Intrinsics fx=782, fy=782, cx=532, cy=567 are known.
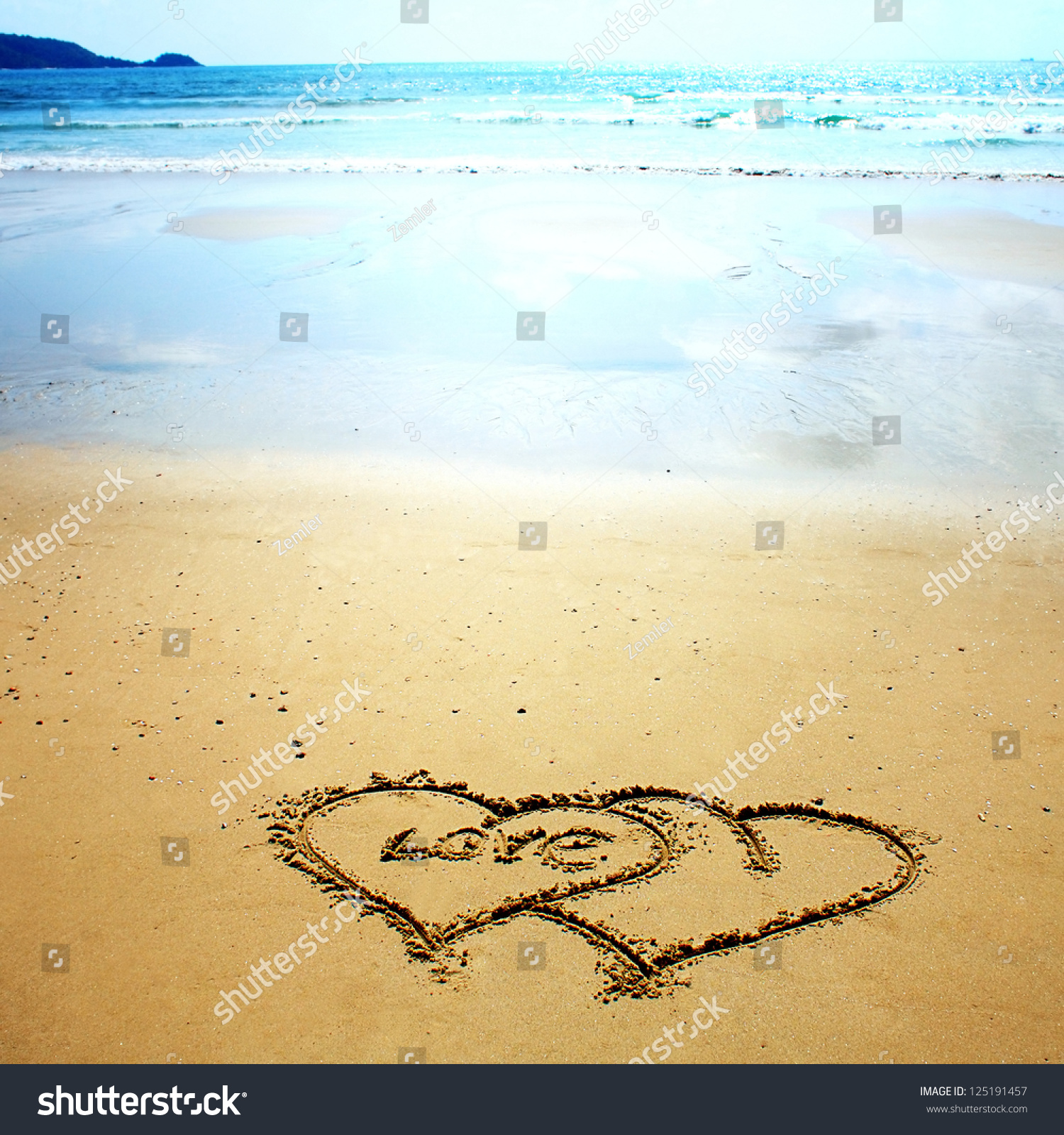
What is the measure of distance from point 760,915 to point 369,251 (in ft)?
39.2

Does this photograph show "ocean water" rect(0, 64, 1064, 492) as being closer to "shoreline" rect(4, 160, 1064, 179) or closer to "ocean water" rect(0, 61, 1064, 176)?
"shoreline" rect(4, 160, 1064, 179)

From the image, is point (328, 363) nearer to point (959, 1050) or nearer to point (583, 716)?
point (583, 716)

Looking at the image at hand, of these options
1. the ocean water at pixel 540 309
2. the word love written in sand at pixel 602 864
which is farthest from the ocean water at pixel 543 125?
the word love written in sand at pixel 602 864

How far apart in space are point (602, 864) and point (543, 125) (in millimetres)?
31145

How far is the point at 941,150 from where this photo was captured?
947 inches

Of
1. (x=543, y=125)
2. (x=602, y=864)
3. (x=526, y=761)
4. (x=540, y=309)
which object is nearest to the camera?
(x=602, y=864)

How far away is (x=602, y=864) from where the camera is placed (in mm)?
3592

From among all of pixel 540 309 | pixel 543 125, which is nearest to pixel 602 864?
pixel 540 309

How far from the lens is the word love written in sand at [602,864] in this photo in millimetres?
3309

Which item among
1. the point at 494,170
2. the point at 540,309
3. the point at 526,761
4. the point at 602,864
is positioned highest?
the point at 494,170

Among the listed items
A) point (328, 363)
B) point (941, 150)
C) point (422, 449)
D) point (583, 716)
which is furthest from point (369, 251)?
point (941, 150)

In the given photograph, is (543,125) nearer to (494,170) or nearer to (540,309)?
(494,170)

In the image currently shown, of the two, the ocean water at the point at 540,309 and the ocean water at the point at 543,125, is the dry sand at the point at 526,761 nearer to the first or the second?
the ocean water at the point at 540,309

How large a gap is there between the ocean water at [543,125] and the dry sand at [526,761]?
18208 mm
